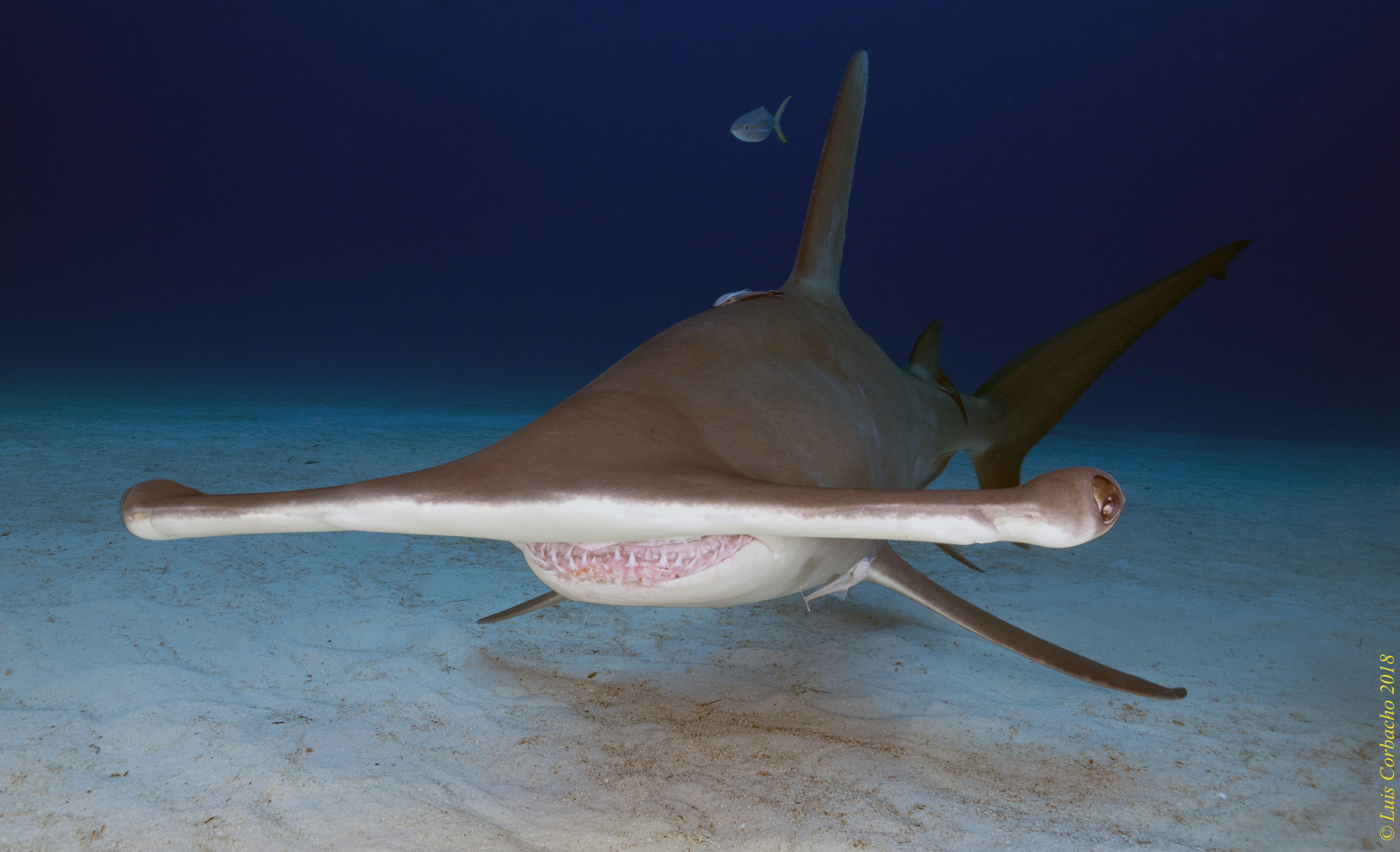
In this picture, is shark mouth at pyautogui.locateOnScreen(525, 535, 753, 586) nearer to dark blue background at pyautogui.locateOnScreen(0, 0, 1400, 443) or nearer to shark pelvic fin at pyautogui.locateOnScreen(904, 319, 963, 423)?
shark pelvic fin at pyautogui.locateOnScreen(904, 319, 963, 423)

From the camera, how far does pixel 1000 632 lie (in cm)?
204

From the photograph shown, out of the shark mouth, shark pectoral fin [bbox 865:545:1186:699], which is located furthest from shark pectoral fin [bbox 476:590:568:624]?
shark pectoral fin [bbox 865:545:1186:699]

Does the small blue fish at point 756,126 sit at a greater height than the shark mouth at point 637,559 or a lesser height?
greater

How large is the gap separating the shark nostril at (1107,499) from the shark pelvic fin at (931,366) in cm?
224

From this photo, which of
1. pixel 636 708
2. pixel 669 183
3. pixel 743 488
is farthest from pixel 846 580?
pixel 669 183

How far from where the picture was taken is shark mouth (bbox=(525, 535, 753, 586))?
1.38m

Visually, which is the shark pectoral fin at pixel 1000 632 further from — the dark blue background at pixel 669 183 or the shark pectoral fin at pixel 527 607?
the dark blue background at pixel 669 183

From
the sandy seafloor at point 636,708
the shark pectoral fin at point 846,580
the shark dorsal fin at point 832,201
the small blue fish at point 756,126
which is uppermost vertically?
the small blue fish at point 756,126

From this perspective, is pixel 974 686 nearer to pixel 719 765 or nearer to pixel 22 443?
pixel 719 765

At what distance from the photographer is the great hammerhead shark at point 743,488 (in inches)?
34.1

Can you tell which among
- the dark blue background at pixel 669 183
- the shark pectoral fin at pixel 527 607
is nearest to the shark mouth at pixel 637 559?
the shark pectoral fin at pixel 527 607

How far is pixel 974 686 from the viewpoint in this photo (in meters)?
2.48

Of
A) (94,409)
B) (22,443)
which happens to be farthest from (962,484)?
(94,409)

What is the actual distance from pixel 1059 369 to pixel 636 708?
99.0 inches
